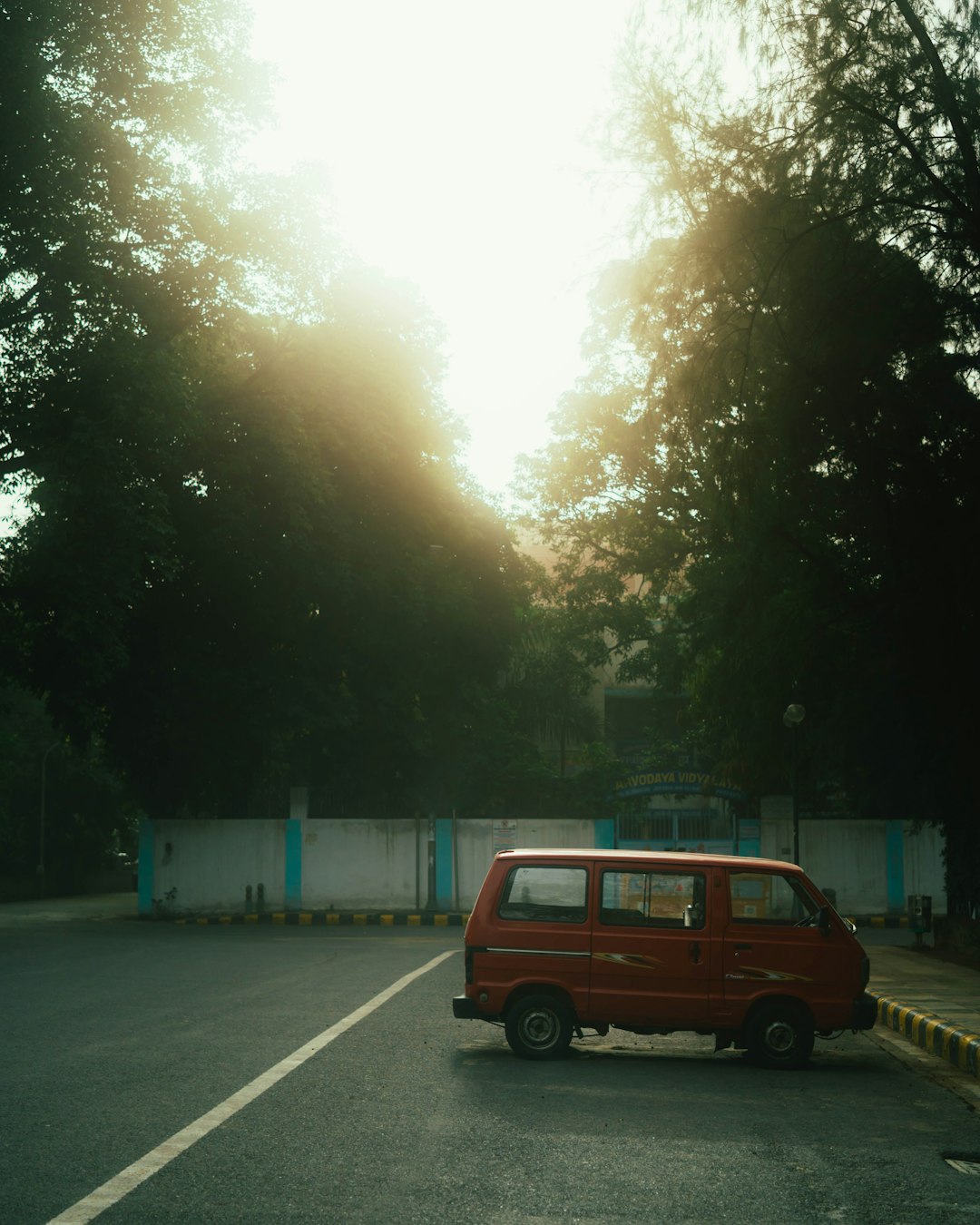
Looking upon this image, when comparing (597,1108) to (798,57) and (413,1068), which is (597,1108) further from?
(798,57)

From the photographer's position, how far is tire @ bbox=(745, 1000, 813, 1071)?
1133 cm

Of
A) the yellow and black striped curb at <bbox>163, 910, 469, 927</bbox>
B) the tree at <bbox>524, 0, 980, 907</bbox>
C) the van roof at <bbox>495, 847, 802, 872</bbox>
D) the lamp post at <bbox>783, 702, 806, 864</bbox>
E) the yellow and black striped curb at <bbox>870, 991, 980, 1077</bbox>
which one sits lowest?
the yellow and black striped curb at <bbox>163, 910, 469, 927</bbox>

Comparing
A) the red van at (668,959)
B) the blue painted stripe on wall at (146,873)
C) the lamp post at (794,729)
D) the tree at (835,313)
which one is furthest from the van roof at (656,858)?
the blue painted stripe on wall at (146,873)

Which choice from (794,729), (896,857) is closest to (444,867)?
(794,729)

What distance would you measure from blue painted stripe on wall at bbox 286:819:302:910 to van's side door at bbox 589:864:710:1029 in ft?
81.5

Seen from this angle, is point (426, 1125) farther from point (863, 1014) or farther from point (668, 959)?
point (863, 1014)

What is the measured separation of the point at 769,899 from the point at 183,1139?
561 centimetres

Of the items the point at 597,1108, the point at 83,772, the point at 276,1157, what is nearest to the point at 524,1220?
the point at 276,1157

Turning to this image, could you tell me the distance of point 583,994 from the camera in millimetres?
11477

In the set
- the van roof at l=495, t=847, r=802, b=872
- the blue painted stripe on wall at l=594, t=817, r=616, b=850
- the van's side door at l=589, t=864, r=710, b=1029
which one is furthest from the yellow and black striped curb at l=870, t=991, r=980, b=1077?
the blue painted stripe on wall at l=594, t=817, r=616, b=850

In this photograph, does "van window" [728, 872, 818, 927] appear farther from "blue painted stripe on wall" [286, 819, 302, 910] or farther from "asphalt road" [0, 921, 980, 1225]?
"blue painted stripe on wall" [286, 819, 302, 910]

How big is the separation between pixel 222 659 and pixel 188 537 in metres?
3.23

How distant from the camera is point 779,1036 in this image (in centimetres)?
1136

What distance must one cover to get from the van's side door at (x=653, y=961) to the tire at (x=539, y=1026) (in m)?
0.26
